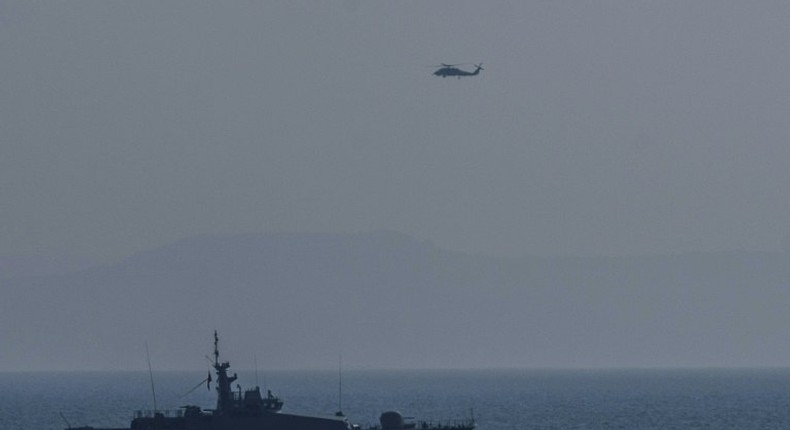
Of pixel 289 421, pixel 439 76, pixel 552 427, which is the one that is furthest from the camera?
pixel 552 427

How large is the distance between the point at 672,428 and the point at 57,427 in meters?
75.8

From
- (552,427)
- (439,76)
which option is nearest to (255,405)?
(439,76)

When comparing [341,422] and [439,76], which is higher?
[439,76]

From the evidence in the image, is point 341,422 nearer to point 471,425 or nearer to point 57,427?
point 471,425

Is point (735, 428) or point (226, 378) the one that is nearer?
point (226, 378)

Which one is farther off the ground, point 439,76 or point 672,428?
point 439,76

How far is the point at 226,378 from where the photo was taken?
121 m

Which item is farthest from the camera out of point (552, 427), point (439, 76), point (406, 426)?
point (552, 427)

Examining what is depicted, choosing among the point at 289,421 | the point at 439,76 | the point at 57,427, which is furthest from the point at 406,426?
the point at 57,427

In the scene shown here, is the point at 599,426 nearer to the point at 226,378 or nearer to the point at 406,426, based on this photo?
the point at 406,426

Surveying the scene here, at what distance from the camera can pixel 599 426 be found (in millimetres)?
198125

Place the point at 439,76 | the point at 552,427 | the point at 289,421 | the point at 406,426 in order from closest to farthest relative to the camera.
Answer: the point at 289,421, the point at 406,426, the point at 439,76, the point at 552,427

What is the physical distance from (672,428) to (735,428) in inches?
300

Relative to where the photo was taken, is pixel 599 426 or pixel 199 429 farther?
pixel 599 426
